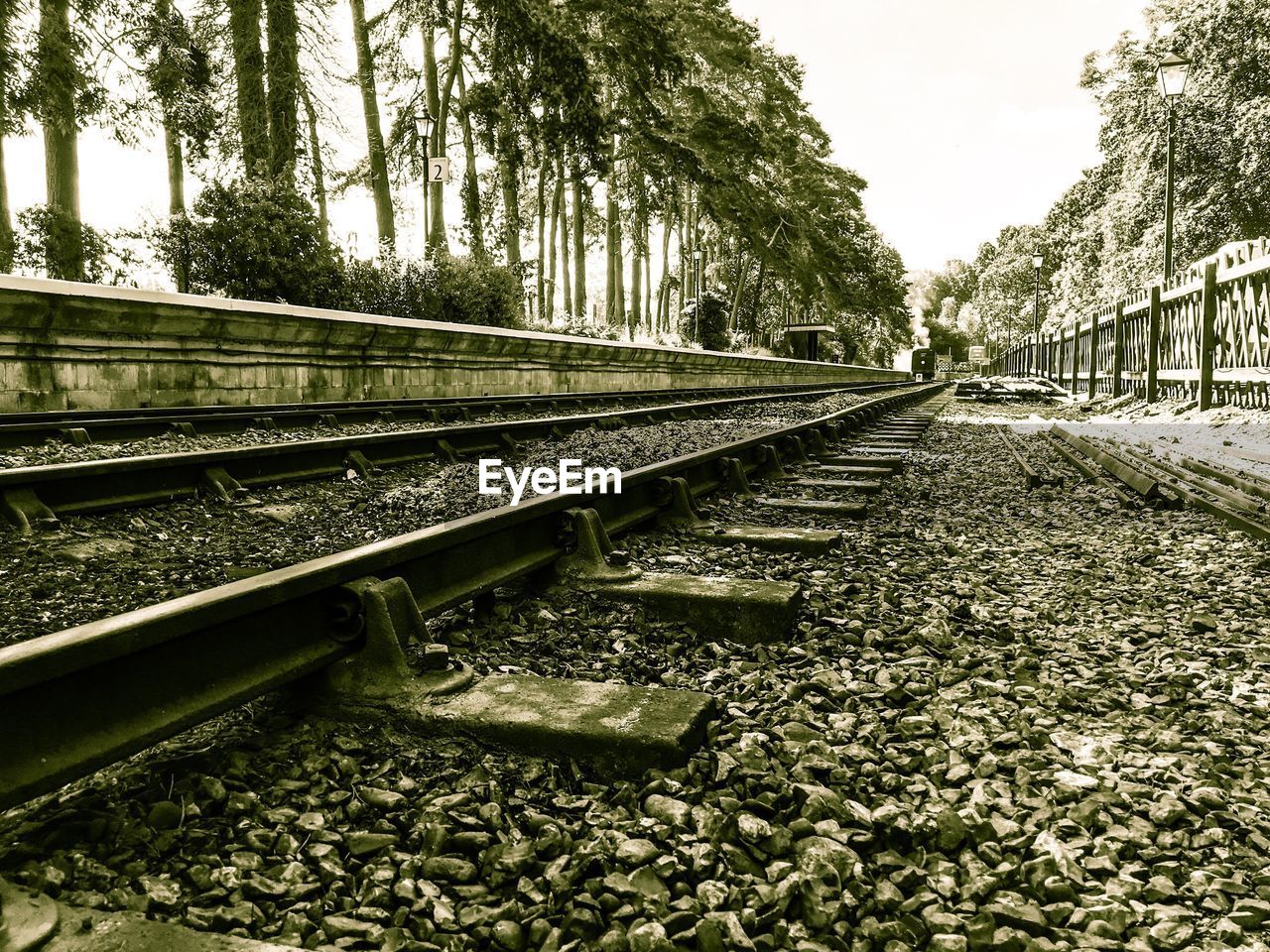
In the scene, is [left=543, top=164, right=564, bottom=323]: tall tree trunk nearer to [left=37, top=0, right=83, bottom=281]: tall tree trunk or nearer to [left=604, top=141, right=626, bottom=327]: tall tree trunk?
[left=604, top=141, right=626, bottom=327]: tall tree trunk

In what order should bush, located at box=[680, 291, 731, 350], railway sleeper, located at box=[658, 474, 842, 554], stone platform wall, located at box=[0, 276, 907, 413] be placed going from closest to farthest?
railway sleeper, located at box=[658, 474, 842, 554]
stone platform wall, located at box=[0, 276, 907, 413]
bush, located at box=[680, 291, 731, 350]

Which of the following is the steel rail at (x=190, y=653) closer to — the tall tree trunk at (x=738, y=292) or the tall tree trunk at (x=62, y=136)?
the tall tree trunk at (x=62, y=136)

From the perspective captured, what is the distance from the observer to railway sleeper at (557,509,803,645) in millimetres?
2762

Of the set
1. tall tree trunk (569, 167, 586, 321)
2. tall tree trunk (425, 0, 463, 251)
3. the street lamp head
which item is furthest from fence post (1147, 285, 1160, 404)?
tall tree trunk (569, 167, 586, 321)

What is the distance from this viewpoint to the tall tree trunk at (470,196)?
2158 cm

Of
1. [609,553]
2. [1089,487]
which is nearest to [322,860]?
[609,553]

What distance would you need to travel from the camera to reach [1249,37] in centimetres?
2920

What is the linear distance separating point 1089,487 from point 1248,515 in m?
1.57

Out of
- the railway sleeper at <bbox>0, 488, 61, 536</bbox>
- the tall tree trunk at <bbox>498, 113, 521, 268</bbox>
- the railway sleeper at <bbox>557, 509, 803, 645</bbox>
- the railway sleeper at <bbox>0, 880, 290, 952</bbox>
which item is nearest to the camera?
the railway sleeper at <bbox>0, 880, 290, 952</bbox>

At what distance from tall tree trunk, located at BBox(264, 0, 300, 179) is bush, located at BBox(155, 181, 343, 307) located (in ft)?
7.97

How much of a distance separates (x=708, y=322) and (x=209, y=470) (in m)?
35.3

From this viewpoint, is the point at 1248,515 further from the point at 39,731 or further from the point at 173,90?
the point at 173,90

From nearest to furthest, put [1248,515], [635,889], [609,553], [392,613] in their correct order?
[635,889], [392,613], [609,553], [1248,515]

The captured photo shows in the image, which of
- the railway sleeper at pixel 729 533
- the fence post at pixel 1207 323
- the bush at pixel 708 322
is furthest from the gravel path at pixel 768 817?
the bush at pixel 708 322
